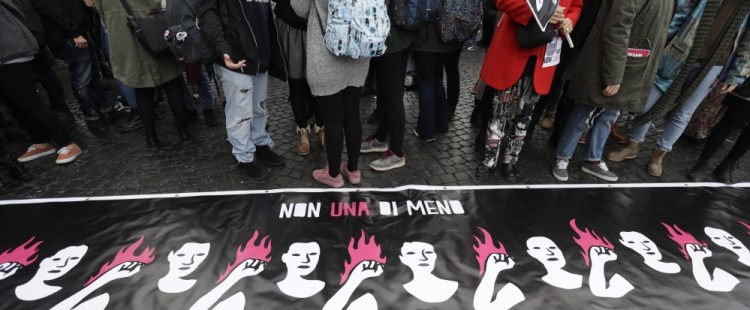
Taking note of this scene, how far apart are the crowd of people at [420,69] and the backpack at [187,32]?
0.07 m

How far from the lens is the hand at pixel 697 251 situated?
8.12 feet

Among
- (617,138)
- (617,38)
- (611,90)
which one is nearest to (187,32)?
(617,38)

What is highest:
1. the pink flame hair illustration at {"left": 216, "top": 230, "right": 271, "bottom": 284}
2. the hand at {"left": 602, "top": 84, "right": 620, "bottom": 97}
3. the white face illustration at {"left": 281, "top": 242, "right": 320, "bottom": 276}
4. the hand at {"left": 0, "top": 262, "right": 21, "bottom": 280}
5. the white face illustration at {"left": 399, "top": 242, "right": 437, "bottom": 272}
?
the hand at {"left": 602, "top": 84, "right": 620, "bottom": 97}

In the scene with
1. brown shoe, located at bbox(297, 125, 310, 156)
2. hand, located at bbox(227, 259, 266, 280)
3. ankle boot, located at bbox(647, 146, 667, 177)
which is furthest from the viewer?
brown shoe, located at bbox(297, 125, 310, 156)

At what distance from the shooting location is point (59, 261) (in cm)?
232

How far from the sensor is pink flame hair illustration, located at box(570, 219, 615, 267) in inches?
97.5

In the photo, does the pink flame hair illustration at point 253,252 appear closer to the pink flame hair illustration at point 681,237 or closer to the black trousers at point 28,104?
the black trousers at point 28,104

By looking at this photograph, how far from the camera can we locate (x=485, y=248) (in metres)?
2.48

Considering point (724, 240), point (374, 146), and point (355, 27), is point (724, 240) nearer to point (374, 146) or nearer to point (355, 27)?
point (374, 146)

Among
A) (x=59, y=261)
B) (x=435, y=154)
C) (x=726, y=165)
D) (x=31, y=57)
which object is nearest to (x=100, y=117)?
(x=31, y=57)

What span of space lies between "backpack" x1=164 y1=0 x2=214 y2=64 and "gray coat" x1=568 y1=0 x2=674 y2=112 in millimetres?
2738

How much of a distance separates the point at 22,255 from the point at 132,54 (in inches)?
66.4

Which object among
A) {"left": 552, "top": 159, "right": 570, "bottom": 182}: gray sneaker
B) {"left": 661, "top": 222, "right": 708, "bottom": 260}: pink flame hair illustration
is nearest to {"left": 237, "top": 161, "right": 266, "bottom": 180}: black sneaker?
{"left": 552, "top": 159, "right": 570, "bottom": 182}: gray sneaker

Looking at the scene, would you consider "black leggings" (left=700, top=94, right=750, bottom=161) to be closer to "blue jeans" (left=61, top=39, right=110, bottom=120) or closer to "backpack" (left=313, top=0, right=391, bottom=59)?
"backpack" (left=313, top=0, right=391, bottom=59)
